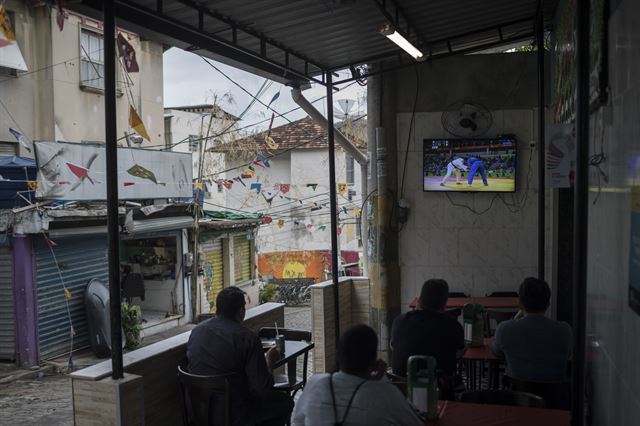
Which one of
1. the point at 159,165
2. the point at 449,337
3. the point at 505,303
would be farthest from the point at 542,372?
the point at 159,165

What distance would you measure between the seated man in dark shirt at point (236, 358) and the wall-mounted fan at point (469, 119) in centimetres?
532

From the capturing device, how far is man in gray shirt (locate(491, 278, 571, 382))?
420 cm

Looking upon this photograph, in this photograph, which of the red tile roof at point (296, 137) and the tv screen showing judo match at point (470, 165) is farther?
the red tile roof at point (296, 137)

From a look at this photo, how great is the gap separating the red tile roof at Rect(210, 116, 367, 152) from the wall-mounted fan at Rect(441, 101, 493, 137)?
13609mm

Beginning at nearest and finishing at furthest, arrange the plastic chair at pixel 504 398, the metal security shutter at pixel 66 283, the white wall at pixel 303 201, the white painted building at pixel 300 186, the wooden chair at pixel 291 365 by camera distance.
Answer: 1. the plastic chair at pixel 504 398
2. the wooden chair at pixel 291 365
3. the metal security shutter at pixel 66 283
4. the white painted building at pixel 300 186
5. the white wall at pixel 303 201

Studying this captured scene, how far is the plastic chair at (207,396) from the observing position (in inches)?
165

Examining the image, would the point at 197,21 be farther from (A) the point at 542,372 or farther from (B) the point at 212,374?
(A) the point at 542,372

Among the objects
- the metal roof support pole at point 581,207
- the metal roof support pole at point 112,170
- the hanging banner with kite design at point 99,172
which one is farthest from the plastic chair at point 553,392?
the hanging banner with kite design at point 99,172

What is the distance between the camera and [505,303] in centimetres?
757

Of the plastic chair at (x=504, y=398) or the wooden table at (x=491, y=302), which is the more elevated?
the plastic chair at (x=504, y=398)

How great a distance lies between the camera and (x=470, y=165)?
876 centimetres

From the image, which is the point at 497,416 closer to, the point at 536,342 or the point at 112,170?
the point at 536,342

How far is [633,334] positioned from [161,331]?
541 inches

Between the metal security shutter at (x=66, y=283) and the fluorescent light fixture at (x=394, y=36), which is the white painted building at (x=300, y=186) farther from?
the fluorescent light fixture at (x=394, y=36)
